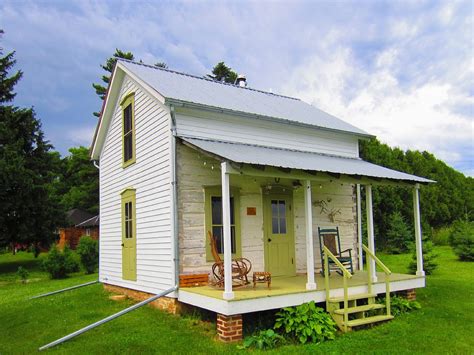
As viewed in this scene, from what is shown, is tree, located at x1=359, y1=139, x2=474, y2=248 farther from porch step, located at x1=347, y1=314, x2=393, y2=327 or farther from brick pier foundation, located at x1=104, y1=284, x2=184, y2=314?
brick pier foundation, located at x1=104, y1=284, x2=184, y2=314

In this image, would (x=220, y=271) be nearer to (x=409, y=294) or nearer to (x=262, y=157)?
(x=262, y=157)

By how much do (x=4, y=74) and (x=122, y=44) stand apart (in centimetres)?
854

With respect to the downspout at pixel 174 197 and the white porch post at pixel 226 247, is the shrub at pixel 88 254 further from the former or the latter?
the white porch post at pixel 226 247

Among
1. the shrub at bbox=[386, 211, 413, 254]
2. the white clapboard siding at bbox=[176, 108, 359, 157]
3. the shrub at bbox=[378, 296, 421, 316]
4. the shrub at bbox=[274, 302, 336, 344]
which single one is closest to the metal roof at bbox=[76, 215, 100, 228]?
the shrub at bbox=[386, 211, 413, 254]

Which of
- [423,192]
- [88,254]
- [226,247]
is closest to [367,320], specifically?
[226,247]

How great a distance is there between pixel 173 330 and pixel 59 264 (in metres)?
12.9

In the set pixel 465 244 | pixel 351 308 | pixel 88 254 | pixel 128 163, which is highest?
pixel 128 163

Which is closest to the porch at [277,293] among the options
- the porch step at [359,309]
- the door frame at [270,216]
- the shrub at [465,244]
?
the porch step at [359,309]

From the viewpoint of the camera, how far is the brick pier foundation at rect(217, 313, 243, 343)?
659cm

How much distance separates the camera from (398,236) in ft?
59.1

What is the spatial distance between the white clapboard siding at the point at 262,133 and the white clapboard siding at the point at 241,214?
1.93 feet

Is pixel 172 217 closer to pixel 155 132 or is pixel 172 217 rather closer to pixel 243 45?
pixel 155 132

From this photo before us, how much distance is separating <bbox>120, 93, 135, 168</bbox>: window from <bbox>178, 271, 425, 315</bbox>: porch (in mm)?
4100

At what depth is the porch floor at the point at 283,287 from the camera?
7.00 metres
